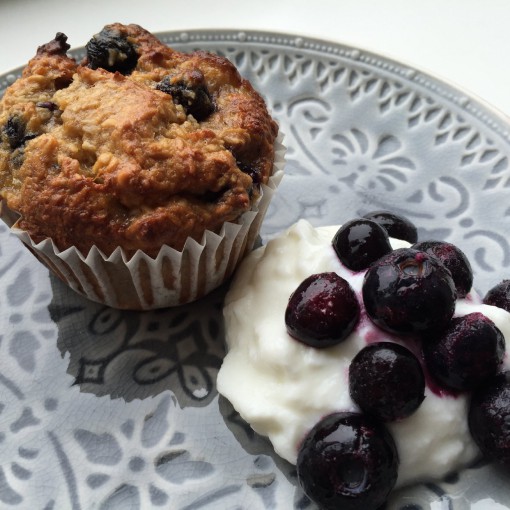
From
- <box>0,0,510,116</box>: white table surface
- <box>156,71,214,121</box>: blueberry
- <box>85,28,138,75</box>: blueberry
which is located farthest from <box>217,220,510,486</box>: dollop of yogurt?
<box>0,0,510,116</box>: white table surface

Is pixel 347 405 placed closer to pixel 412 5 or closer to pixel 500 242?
pixel 500 242

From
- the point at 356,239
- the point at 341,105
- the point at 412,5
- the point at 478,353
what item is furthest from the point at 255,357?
the point at 412,5

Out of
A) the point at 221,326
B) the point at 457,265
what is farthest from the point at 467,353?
the point at 221,326

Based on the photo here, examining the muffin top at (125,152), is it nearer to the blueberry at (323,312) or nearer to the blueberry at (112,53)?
the blueberry at (112,53)

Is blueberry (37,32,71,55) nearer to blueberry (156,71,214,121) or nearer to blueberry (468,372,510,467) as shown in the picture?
blueberry (156,71,214,121)

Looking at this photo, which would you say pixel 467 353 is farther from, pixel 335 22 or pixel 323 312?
pixel 335 22

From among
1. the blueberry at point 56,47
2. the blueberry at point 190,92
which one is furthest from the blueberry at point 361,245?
the blueberry at point 56,47

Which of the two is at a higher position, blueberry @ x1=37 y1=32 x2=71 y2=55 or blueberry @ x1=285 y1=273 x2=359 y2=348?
blueberry @ x1=37 y1=32 x2=71 y2=55
